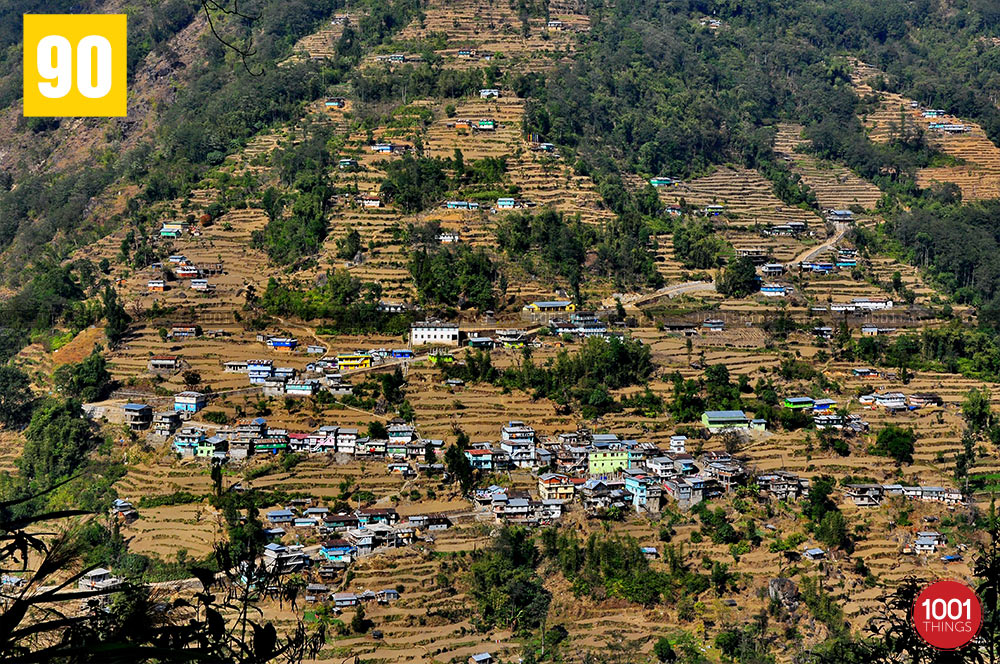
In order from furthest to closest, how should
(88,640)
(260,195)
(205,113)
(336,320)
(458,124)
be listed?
(205,113) → (458,124) → (260,195) → (336,320) → (88,640)

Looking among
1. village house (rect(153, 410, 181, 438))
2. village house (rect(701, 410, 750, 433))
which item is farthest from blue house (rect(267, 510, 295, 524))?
village house (rect(701, 410, 750, 433))

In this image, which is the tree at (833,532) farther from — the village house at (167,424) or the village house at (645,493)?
the village house at (167,424)

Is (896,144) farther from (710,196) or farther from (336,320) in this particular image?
(336,320)

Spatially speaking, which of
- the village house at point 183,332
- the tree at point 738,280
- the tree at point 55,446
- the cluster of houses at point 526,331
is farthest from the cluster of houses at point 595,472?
the village house at point 183,332

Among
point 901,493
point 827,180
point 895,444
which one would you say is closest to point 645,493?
point 901,493

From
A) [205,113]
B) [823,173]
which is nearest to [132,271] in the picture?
[205,113]
